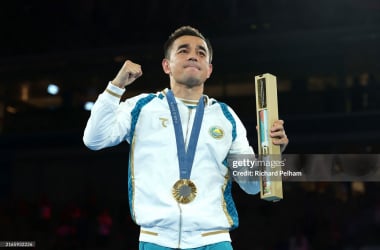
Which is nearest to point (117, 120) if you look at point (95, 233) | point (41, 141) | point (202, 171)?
point (202, 171)

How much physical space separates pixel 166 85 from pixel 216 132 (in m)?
7.32

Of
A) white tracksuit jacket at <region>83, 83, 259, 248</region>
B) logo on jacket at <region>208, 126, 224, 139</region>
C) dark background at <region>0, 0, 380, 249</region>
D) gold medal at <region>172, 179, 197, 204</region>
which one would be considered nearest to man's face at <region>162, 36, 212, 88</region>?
white tracksuit jacket at <region>83, 83, 259, 248</region>

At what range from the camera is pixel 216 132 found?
2.68 m

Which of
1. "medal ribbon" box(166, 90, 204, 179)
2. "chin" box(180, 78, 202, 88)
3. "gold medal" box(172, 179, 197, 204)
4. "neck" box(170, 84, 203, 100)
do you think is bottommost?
"gold medal" box(172, 179, 197, 204)

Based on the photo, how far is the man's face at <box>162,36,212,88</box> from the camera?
2.72m

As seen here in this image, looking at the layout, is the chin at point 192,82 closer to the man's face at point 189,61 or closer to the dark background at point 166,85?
the man's face at point 189,61

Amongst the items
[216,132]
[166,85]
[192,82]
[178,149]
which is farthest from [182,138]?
[166,85]

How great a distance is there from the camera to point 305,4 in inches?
357

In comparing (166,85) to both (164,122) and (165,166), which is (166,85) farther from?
(165,166)

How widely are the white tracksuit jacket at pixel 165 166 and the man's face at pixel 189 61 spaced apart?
0.39 ft

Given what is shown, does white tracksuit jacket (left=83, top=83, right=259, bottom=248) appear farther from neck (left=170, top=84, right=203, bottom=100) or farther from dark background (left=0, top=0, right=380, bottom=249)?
dark background (left=0, top=0, right=380, bottom=249)

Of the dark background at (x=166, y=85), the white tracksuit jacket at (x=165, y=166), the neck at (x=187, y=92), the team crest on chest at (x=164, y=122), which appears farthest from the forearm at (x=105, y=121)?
the dark background at (x=166, y=85)

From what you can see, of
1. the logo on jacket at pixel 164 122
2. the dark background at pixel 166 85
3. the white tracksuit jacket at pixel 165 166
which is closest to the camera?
the white tracksuit jacket at pixel 165 166

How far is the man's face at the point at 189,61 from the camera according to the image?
8.92 feet
